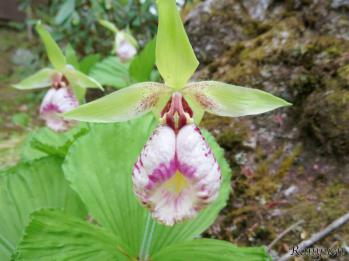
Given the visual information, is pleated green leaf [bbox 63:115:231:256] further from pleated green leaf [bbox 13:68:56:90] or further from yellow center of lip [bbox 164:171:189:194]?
pleated green leaf [bbox 13:68:56:90]

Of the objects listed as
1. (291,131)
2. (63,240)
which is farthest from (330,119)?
(63,240)

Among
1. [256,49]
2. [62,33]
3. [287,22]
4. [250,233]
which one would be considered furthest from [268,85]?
[62,33]

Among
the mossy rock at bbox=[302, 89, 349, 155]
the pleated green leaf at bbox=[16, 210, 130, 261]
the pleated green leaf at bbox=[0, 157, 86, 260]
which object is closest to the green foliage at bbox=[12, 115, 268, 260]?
the pleated green leaf at bbox=[16, 210, 130, 261]

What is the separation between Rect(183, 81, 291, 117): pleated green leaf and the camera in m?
0.93

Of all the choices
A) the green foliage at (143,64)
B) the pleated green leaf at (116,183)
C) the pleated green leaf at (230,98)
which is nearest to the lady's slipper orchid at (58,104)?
the pleated green leaf at (116,183)

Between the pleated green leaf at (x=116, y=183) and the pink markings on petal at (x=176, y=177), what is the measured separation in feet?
0.96

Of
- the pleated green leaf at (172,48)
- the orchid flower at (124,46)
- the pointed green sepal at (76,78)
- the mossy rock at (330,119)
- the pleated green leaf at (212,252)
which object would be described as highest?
the pleated green leaf at (172,48)

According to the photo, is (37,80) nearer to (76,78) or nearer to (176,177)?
(76,78)

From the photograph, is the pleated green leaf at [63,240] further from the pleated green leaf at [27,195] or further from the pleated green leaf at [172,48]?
the pleated green leaf at [172,48]

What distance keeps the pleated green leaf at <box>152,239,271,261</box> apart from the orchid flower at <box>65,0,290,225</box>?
6.7 inches

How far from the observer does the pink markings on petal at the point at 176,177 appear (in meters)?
0.82

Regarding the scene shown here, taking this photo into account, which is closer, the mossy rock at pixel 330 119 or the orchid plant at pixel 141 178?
the orchid plant at pixel 141 178

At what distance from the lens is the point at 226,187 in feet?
4.08

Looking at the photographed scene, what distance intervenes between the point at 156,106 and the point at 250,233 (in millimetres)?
677
